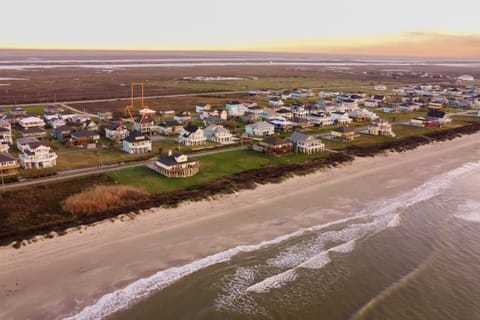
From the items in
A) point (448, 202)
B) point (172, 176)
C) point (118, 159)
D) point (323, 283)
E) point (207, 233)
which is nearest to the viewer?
point (323, 283)

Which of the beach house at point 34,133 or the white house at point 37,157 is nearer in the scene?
the white house at point 37,157

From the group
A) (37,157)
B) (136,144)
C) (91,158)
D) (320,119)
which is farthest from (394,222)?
(320,119)

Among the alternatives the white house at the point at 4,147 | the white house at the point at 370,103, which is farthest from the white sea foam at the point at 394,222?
the white house at the point at 370,103

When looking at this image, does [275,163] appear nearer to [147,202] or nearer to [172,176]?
→ [172,176]

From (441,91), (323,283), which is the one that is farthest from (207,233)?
(441,91)

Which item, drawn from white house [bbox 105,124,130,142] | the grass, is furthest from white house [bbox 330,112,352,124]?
white house [bbox 105,124,130,142]

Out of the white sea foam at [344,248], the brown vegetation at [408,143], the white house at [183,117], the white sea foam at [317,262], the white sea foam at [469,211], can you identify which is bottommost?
the white sea foam at [317,262]

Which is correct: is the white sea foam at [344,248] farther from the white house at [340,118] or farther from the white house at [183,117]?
the white house at [183,117]
